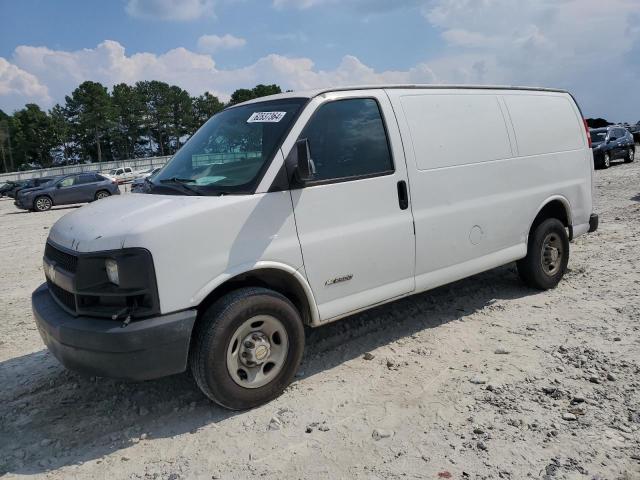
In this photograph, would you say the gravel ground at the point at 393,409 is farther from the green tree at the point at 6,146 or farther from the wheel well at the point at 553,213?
the green tree at the point at 6,146

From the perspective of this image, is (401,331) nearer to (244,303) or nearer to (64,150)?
(244,303)

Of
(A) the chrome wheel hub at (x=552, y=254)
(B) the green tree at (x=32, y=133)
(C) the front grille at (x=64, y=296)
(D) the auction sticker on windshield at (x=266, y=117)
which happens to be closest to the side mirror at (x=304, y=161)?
(D) the auction sticker on windshield at (x=266, y=117)

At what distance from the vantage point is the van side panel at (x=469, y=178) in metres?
4.45

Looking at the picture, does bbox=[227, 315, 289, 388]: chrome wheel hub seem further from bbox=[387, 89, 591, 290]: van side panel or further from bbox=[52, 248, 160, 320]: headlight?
bbox=[387, 89, 591, 290]: van side panel

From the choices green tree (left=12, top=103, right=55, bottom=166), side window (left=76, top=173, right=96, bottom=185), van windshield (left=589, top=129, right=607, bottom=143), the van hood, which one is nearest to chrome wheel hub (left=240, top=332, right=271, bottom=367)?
the van hood

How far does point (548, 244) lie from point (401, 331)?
7.09 feet

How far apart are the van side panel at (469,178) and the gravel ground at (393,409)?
2.38 ft

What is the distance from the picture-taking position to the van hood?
10.5 ft

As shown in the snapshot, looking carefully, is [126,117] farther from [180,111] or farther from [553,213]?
[553,213]

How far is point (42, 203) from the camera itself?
2416 centimetres

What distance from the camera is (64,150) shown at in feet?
293

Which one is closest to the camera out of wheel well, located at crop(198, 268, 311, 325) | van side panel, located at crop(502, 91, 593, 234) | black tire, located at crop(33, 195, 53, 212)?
wheel well, located at crop(198, 268, 311, 325)

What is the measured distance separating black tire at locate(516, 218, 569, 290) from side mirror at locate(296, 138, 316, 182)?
3121 mm

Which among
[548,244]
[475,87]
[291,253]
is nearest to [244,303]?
[291,253]
